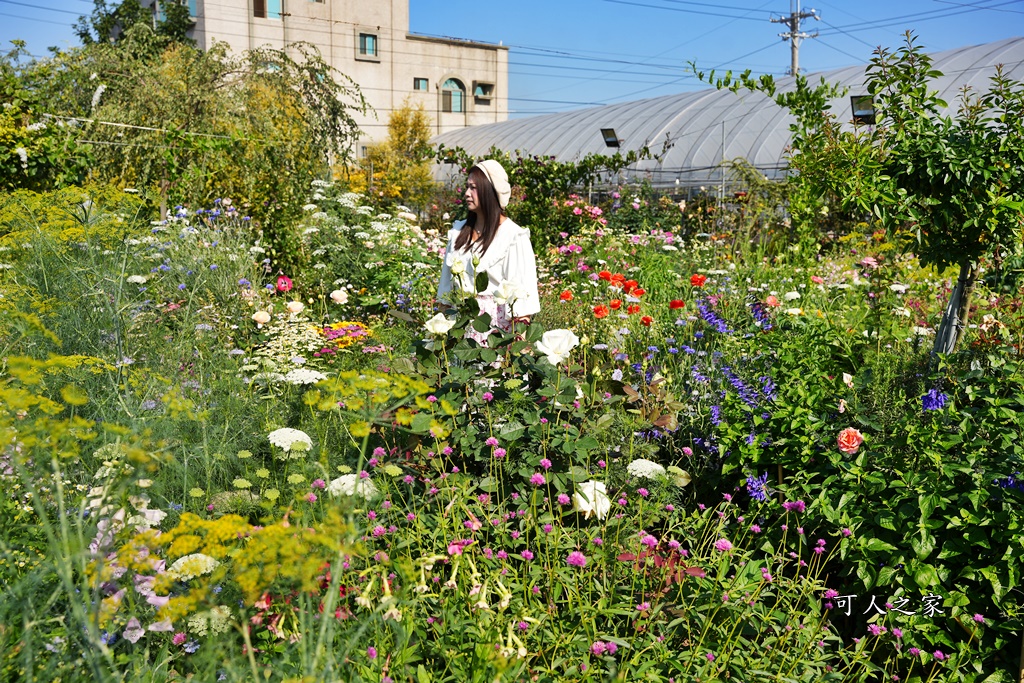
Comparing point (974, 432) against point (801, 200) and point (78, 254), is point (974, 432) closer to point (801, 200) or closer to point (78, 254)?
point (78, 254)

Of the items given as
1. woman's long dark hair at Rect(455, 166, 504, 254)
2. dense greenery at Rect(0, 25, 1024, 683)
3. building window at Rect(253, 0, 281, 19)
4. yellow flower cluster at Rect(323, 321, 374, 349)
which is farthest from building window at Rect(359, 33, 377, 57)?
woman's long dark hair at Rect(455, 166, 504, 254)

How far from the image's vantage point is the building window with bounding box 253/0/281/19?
32031 millimetres

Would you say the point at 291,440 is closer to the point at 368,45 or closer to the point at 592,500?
the point at 592,500

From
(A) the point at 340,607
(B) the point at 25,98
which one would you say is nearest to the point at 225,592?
(A) the point at 340,607

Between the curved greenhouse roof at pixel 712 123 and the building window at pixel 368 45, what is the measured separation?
1624cm

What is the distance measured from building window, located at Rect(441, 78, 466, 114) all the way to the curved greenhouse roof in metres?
17.2

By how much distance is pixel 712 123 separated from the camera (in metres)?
16.6

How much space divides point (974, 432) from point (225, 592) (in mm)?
2291

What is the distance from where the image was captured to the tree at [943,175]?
3273 millimetres

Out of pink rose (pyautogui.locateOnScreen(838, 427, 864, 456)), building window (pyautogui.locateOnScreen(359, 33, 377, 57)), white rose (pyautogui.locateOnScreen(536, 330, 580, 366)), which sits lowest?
pink rose (pyautogui.locateOnScreen(838, 427, 864, 456))

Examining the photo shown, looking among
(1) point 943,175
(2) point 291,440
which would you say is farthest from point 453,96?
(2) point 291,440

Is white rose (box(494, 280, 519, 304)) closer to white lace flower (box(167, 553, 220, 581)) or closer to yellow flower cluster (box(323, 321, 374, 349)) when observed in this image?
white lace flower (box(167, 553, 220, 581))

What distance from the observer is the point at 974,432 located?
2531 millimetres

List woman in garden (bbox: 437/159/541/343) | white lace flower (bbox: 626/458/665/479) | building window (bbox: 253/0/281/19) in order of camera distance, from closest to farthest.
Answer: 1. white lace flower (bbox: 626/458/665/479)
2. woman in garden (bbox: 437/159/541/343)
3. building window (bbox: 253/0/281/19)
